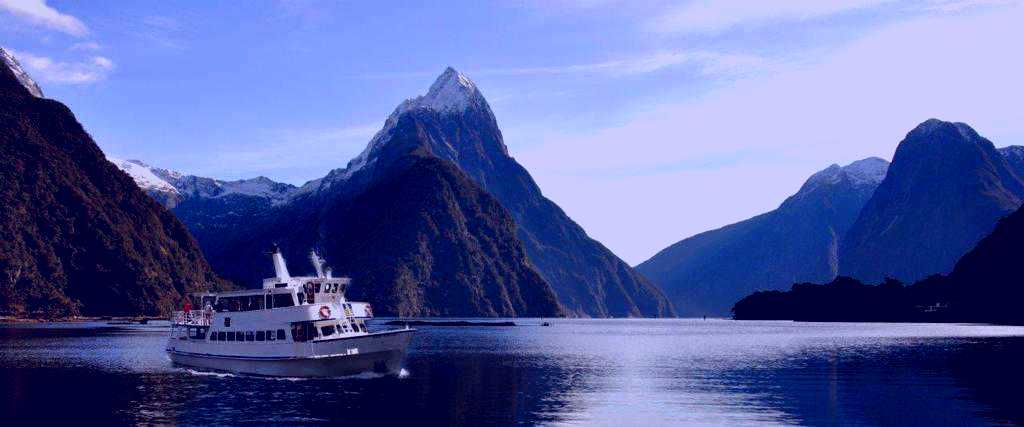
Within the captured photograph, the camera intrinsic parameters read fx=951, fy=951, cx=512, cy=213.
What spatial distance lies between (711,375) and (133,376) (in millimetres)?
53837

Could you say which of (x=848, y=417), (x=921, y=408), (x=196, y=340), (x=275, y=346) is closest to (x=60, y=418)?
(x=275, y=346)

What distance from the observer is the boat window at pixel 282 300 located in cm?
8356

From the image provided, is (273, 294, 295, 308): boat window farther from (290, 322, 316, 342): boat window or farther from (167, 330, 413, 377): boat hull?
(167, 330, 413, 377): boat hull

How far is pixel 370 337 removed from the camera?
82.1 m

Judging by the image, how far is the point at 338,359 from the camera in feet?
267

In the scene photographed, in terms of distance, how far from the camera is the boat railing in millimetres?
95281

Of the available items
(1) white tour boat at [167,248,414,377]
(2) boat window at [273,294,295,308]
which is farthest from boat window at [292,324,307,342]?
(2) boat window at [273,294,295,308]

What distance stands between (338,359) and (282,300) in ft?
25.5

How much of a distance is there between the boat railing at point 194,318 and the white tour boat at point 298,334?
4.67 m

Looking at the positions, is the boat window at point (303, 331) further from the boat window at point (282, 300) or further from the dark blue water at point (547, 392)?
the dark blue water at point (547, 392)

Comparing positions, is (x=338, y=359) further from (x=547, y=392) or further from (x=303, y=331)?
(x=547, y=392)

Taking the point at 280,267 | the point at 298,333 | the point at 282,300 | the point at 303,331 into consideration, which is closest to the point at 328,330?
the point at 303,331

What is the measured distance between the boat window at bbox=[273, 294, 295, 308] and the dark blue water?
22.1ft

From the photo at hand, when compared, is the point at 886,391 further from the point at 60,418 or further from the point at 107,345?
the point at 107,345
